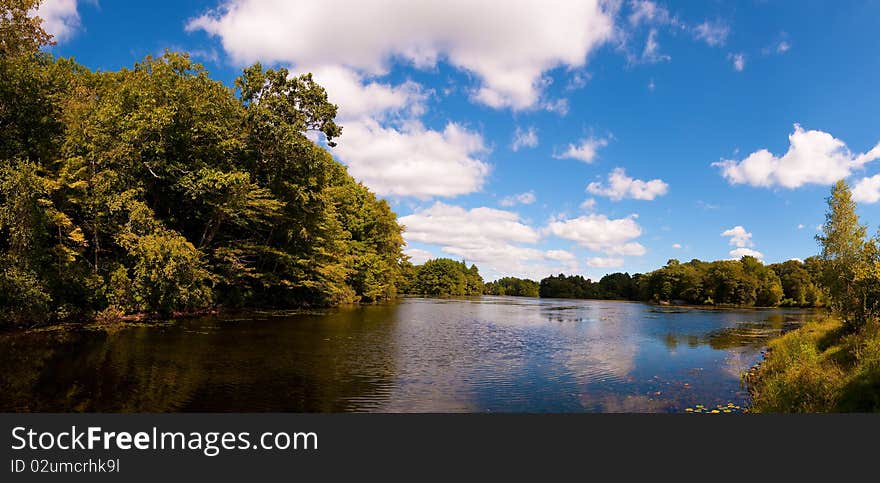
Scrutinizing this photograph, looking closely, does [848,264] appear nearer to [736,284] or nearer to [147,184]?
[147,184]

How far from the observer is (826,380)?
11.2 meters

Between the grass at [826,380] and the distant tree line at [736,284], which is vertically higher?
the distant tree line at [736,284]

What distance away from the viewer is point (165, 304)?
27969 mm

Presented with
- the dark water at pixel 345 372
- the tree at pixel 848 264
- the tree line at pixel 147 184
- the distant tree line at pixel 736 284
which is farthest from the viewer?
the distant tree line at pixel 736 284

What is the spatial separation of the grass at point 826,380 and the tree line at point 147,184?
2769 centimetres

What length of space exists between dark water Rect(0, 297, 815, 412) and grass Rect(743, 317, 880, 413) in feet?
4.16

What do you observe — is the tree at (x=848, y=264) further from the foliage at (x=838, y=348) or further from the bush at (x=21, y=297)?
the bush at (x=21, y=297)

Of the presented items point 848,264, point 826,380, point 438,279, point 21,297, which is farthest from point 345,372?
point 438,279

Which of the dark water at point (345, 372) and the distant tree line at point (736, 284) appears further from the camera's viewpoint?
the distant tree line at point (736, 284)

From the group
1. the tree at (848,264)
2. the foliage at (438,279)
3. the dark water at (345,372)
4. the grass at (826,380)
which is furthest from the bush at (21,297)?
the foliage at (438,279)

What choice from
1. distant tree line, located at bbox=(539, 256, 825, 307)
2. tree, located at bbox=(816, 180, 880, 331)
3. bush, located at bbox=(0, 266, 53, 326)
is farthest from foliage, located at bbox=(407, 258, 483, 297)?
bush, located at bbox=(0, 266, 53, 326)

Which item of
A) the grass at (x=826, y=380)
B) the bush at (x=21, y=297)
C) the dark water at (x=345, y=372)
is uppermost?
the bush at (x=21, y=297)

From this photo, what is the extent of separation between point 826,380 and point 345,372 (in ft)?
44.6

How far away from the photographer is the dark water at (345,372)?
36.9 ft
